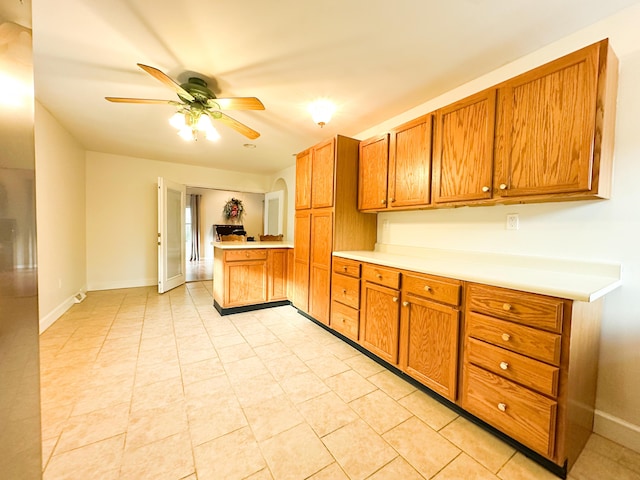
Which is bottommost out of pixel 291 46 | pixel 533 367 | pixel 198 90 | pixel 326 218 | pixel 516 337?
pixel 533 367

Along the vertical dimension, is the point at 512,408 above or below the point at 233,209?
below

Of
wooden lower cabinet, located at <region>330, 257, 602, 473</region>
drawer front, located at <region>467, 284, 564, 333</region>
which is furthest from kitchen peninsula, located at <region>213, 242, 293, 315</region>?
drawer front, located at <region>467, 284, 564, 333</region>

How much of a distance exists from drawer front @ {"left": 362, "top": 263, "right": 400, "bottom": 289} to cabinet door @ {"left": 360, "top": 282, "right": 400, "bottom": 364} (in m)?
0.04

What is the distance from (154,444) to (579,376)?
2258mm

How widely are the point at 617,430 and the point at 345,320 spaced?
1.85m

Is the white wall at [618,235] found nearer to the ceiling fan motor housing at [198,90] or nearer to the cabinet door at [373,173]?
the cabinet door at [373,173]

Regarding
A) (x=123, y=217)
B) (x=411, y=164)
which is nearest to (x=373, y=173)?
(x=411, y=164)

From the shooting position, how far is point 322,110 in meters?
2.35

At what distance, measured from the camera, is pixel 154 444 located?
1.37 m

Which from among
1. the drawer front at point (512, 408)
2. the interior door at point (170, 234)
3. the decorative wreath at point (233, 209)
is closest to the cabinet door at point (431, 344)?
the drawer front at point (512, 408)

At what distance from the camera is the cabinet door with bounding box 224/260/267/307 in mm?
3258

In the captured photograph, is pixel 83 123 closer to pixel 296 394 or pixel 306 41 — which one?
pixel 306 41

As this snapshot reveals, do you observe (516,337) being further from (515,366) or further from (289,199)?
(289,199)

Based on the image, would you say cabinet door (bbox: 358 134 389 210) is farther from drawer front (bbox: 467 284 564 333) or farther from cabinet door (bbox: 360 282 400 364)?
drawer front (bbox: 467 284 564 333)
